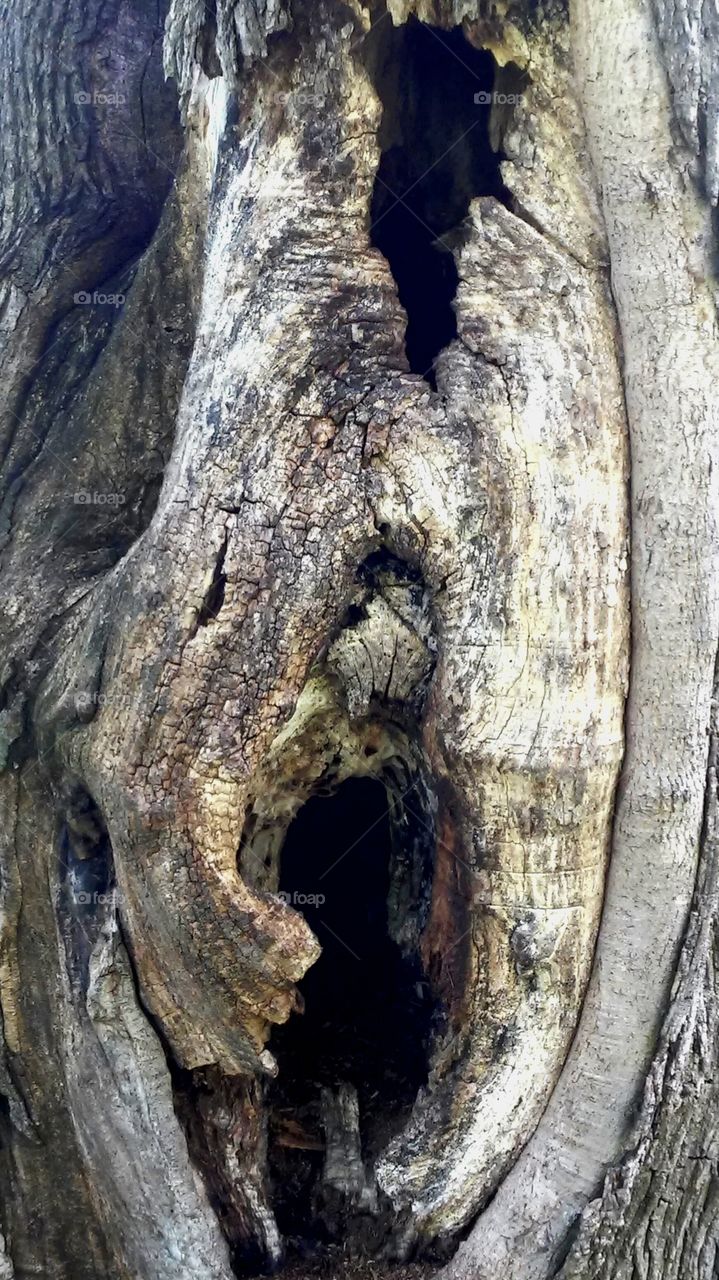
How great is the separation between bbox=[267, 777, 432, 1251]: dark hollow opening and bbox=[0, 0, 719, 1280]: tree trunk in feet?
0.29

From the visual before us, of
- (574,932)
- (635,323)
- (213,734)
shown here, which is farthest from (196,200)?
(574,932)

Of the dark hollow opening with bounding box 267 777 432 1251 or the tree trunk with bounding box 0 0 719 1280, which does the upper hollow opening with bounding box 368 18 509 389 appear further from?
the dark hollow opening with bounding box 267 777 432 1251

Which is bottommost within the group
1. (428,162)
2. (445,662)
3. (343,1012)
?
(343,1012)

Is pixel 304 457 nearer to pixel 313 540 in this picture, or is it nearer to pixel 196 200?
pixel 313 540

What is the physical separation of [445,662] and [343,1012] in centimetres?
124

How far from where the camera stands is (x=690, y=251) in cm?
225

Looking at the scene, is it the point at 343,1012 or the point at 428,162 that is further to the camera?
the point at 343,1012

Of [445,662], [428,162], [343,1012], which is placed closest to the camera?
[445,662]

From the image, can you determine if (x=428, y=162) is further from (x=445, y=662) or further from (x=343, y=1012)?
(x=343, y=1012)

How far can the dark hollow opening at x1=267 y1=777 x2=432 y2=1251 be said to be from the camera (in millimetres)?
2545

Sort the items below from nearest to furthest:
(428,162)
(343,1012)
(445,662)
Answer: (445,662) → (428,162) → (343,1012)

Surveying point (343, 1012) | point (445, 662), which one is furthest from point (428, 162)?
point (343, 1012)

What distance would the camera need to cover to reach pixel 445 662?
2182 millimetres

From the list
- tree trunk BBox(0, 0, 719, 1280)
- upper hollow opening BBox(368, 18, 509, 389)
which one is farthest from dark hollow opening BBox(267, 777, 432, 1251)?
upper hollow opening BBox(368, 18, 509, 389)
